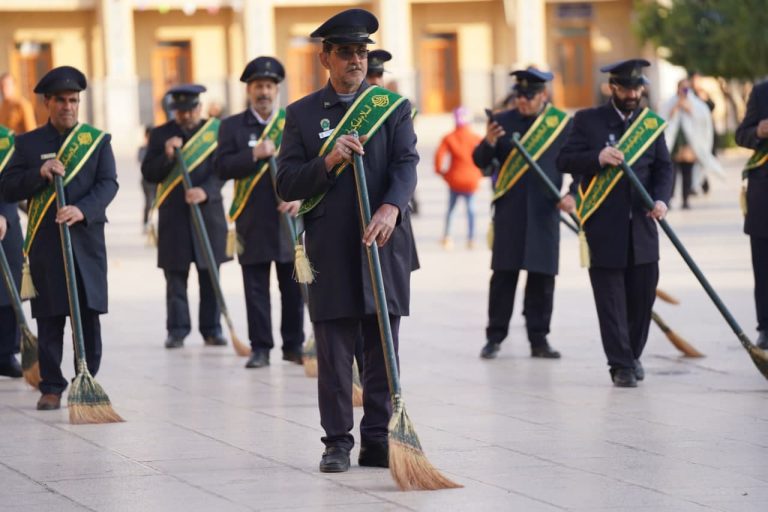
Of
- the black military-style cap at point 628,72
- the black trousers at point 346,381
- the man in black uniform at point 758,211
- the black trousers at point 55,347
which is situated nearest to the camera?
the black trousers at point 346,381

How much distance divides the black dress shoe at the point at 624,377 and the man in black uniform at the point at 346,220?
8.48 ft

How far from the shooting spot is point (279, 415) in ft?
28.6

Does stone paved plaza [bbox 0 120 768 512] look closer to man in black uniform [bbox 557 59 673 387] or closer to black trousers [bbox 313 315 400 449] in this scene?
black trousers [bbox 313 315 400 449]

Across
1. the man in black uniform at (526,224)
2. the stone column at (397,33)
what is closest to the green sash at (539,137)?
the man in black uniform at (526,224)

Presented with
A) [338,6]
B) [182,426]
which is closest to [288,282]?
[182,426]

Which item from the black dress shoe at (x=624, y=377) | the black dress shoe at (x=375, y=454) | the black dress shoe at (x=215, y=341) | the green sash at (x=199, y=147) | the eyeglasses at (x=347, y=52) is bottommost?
the black dress shoe at (x=215, y=341)

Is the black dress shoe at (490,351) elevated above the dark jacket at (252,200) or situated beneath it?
situated beneath

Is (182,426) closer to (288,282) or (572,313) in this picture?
(288,282)

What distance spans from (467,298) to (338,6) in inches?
1531

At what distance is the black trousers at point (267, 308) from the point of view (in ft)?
35.3

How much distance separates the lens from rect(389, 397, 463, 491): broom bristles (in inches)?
260

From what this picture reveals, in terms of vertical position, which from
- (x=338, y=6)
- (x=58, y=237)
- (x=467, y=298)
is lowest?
(x=467, y=298)

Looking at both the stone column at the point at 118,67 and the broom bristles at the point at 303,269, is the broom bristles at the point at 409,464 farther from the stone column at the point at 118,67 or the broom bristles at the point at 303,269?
the stone column at the point at 118,67

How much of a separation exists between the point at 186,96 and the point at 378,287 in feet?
17.5
